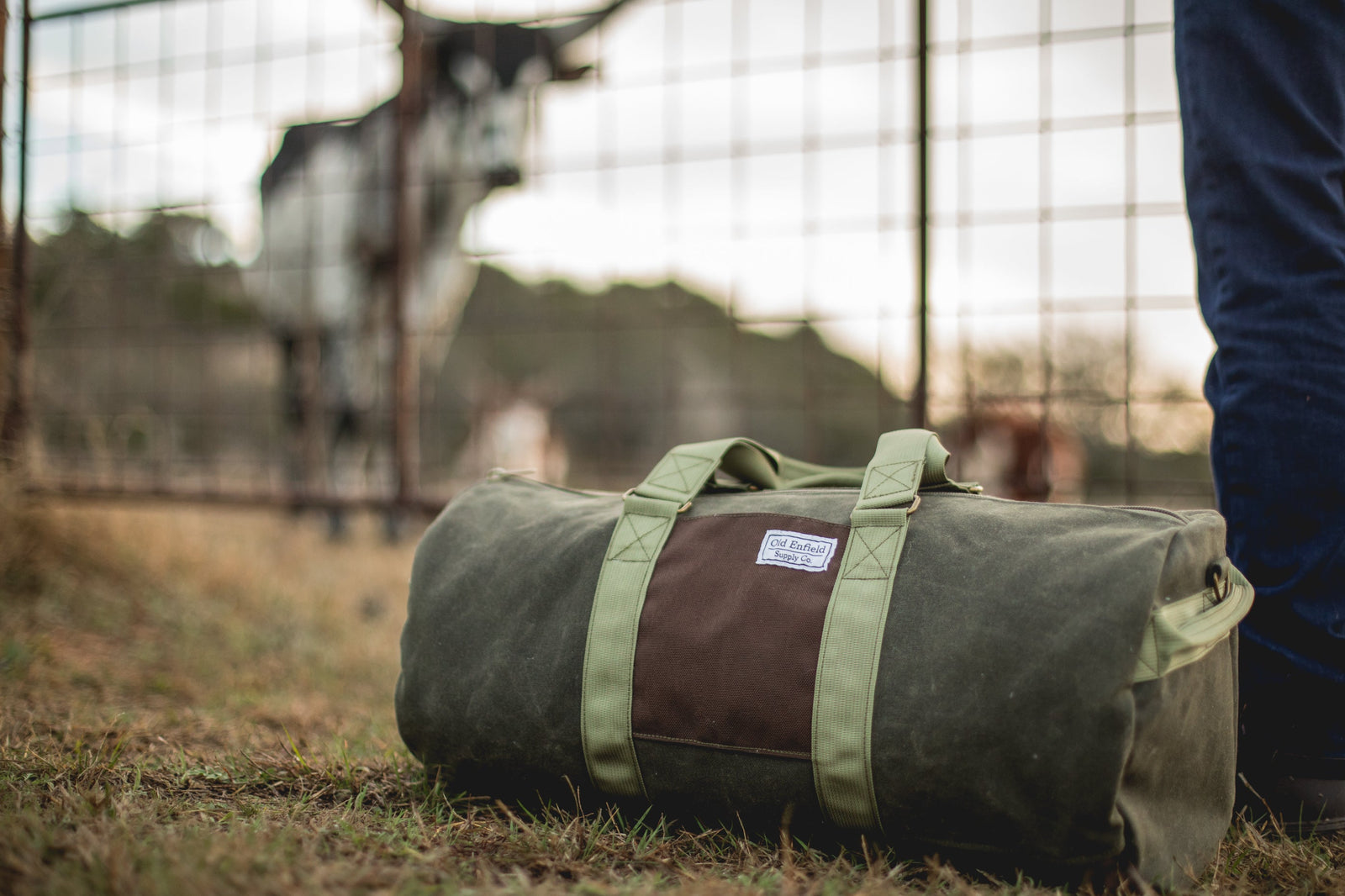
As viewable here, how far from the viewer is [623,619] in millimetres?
1063

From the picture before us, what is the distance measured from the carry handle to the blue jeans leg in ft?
1.23

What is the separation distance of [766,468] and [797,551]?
9.5 inches

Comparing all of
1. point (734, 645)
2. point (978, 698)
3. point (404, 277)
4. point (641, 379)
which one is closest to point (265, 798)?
point (734, 645)

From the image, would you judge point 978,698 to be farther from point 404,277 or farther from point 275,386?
point 275,386

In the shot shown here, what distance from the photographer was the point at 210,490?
3.11 metres

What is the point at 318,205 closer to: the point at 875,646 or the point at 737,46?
the point at 737,46

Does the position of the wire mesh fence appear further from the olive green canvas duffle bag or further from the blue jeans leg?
the blue jeans leg

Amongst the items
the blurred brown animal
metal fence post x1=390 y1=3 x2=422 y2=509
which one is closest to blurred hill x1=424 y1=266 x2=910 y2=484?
metal fence post x1=390 y1=3 x2=422 y2=509

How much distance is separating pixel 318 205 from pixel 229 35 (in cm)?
130

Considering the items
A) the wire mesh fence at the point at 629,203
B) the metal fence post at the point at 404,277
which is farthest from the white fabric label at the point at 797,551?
the metal fence post at the point at 404,277

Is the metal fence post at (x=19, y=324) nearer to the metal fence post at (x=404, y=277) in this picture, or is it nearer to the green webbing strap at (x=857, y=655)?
the metal fence post at (x=404, y=277)

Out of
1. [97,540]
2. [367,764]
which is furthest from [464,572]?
[97,540]

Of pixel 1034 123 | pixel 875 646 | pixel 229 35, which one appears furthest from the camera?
pixel 229 35

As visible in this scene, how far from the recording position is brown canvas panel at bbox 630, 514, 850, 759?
38.4 inches
